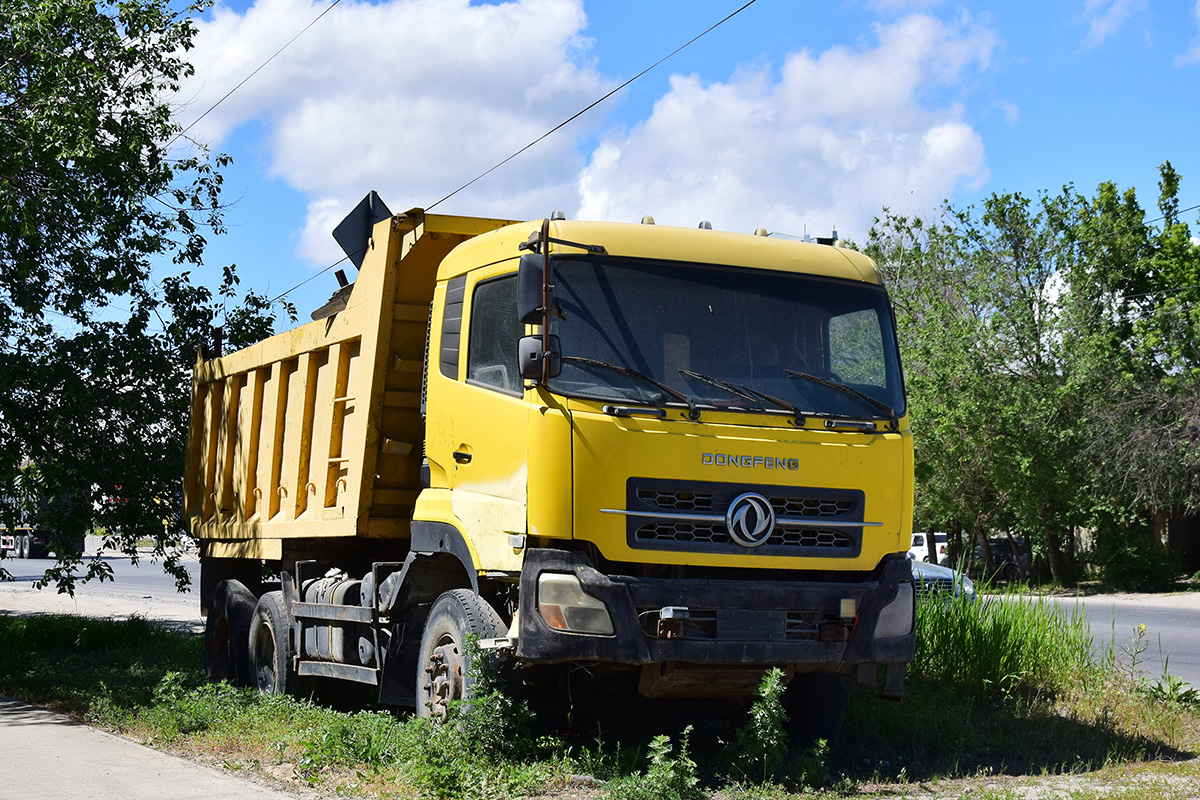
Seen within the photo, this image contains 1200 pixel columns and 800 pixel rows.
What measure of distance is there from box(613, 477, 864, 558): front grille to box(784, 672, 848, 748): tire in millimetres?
1081

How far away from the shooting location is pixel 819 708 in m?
7.53

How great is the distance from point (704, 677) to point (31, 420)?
9208mm

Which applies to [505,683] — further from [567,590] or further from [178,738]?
[178,738]

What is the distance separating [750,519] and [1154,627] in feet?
43.8

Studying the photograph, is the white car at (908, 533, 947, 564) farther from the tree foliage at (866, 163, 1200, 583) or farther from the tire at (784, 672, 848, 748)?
the tire at (784, 672, 848, 748)

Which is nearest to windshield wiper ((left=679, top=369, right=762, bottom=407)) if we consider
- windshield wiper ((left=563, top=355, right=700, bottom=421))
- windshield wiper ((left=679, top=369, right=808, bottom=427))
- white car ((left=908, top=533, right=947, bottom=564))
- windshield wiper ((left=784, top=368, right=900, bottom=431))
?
windshield wiper ((left=679, top=369, right=808, bottom=427))

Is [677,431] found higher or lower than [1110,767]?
higher

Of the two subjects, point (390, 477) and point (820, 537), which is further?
point (390, 477)

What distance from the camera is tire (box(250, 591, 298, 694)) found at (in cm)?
1003

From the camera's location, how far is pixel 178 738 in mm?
8328

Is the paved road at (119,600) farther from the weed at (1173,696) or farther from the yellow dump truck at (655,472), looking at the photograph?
the weed at (1173,696)

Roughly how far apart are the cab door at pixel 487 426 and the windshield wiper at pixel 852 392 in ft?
5.11

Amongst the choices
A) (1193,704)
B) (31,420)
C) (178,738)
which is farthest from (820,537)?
(31,420)

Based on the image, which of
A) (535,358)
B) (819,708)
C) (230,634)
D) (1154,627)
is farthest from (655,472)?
(1154,627)
